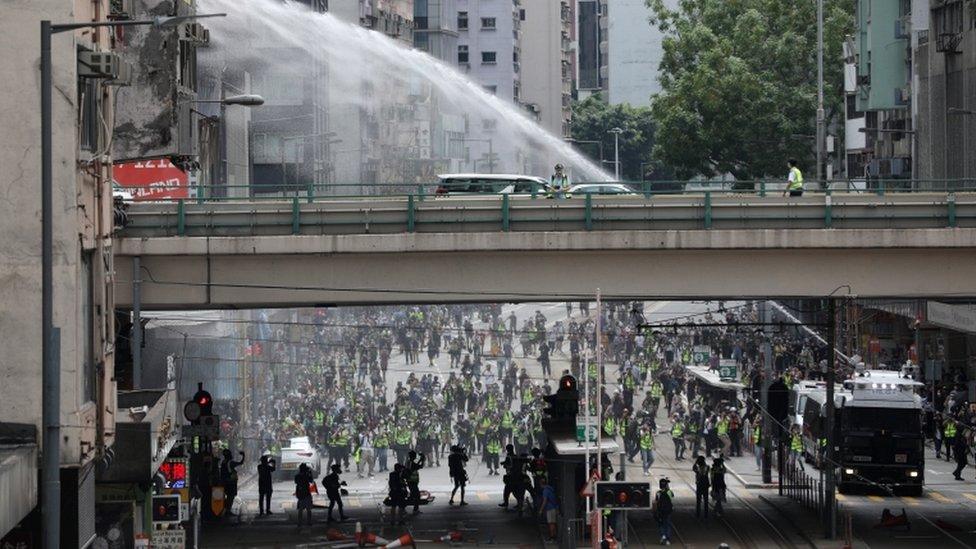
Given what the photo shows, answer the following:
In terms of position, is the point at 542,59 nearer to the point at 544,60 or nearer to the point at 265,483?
the point at 544,60

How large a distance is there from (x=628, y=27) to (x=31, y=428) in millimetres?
145024

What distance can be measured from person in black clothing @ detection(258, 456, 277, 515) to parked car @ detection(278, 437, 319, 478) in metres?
6.14

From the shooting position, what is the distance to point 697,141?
8769cm

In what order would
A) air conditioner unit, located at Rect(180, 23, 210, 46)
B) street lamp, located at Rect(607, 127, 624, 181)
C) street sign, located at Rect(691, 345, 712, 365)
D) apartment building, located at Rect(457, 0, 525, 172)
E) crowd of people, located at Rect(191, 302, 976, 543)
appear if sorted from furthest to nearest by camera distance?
street lamp, located at Rect(607, 127, 624, 181)
apartment building, located at Rect(457, 0, 525, 172)
street sign, located at Rect(691, 345, 712, 365)
crowd of people, located at Rect(191, 302, 976, 543)
air conditioner unit, located at Rect(180, 23, 210, 46)

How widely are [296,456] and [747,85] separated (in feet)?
135

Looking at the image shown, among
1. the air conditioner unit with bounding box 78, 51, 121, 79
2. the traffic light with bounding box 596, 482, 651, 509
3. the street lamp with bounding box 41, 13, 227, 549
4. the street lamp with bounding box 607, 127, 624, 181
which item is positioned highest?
the street lamp with bounding box 607, 127, 624, 181

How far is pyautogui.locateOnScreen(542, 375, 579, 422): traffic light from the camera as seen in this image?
3934 centimetres

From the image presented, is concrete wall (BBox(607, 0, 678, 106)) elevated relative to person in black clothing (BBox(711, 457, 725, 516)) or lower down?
elevated

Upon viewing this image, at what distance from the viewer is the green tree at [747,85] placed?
285 feet

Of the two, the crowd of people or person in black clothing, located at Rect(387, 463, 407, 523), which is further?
the crowd of people

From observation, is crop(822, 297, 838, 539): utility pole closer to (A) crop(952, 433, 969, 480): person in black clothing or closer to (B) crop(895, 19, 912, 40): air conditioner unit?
(A) crop(952, 433, 969, 480): person in black clothing

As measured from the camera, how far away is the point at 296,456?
51219 millimetres

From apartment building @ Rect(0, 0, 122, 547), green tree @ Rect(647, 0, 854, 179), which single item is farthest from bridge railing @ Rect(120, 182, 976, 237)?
green tree @ Rect(647, 0, 854, 179)

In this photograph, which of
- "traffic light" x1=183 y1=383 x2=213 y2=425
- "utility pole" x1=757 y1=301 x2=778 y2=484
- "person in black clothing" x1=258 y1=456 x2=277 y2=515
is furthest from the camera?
"utility pole" x1=757 y1=301 x2=778 y2=484
